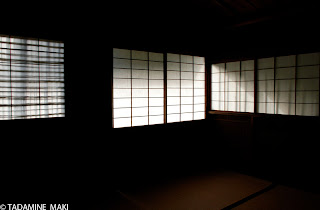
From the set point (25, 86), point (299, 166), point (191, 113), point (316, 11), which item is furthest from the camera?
point (191, 113)

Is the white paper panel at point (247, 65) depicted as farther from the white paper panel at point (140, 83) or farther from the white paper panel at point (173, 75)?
the white paper panel at point (140, 83)

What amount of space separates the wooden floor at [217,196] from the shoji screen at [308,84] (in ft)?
4.67

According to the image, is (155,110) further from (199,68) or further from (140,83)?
(199,68)

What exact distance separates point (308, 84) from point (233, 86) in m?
1.47

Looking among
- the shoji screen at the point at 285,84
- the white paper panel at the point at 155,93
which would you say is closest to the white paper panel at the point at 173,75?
the white paper panel at the point at 155,93

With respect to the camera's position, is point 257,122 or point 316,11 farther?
point 257,122

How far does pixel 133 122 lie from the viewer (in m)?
4.45

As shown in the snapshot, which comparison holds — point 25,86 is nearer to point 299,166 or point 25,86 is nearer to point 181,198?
point 181,198

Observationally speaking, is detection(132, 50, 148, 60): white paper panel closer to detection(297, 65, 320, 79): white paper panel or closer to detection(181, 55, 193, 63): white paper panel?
detection(181, 55, 193, 63): white paper panel

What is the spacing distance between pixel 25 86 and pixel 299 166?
182 inches

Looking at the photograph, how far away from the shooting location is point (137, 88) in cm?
447

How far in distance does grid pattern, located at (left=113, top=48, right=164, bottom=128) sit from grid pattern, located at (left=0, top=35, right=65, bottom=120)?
0.95 meters

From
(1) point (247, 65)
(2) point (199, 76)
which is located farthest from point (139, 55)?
(1) point (247, 65)

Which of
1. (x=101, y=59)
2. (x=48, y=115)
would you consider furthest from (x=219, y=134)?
(x=48, y=115)
